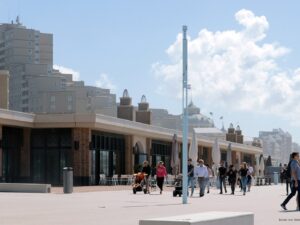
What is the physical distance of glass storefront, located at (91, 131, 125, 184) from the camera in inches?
1706

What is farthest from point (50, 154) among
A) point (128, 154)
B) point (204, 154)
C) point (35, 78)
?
point (35, 78)

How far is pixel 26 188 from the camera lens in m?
30.4

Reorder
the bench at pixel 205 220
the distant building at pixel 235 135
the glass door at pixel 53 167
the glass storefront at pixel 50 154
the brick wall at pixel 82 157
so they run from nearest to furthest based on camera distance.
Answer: the bench at pixel 205 220 < the brick wall at pixel 82 157 < the glass storefront at pixel 50 154 < the glass door at pixel 53 167 < the distant building at pixel 235 135

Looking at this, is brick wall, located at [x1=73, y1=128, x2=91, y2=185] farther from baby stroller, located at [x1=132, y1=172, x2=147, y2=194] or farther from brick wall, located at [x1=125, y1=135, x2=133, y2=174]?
baby stroller, located at [x1=132, y1=172, x2=147, y2=194]

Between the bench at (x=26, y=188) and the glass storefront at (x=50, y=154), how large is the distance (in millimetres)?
11107

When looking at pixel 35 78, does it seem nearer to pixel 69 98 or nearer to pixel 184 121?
pixel 69 98

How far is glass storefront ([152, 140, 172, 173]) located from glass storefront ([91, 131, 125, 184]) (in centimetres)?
640

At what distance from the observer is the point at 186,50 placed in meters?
24.0

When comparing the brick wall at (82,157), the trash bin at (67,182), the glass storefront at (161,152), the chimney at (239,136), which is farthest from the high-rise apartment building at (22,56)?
the trash bin at (67,182)

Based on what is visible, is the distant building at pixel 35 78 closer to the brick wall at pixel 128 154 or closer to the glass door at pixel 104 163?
the brick wall at pixel 128 154

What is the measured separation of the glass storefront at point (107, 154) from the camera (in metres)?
43.3

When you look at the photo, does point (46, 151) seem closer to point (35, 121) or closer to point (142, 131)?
point (35, 121)

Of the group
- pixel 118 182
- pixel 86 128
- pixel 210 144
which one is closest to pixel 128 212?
pixel 86 128

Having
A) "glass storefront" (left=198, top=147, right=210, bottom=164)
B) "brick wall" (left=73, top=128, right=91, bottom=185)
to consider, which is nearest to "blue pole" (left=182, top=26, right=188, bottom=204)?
"brick wall" (left=73, top=128, right=91, bottom=185)
